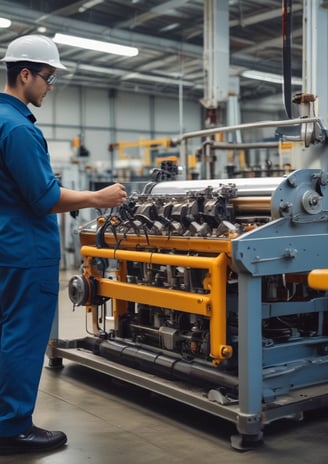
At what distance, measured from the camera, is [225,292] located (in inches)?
114

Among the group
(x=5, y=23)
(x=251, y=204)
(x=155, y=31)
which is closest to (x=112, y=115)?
(x=155, y=31)

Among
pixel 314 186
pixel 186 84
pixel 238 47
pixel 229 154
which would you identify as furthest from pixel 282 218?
pixel 186 84

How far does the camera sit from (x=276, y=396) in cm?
296

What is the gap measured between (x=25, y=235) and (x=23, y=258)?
94 mm

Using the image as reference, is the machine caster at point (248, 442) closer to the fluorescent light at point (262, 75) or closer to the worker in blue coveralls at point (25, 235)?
the worker in blue coveralls at point (25, 235)

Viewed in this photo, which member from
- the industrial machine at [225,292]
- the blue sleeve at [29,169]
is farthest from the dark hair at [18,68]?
the industrial machine at [225,292]

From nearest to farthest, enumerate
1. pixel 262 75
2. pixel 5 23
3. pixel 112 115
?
pixel 5 23, pixel 262 75, pixel 112 115

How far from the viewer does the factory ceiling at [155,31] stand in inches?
384

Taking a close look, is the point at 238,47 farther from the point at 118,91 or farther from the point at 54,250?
the point at 54,250

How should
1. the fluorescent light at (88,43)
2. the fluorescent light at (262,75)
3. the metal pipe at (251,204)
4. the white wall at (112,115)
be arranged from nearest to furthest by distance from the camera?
the metal pipe at (251,204), the fluorescent light at (88,43), the fluorescent light at (262,75), the white wall at (112,115)

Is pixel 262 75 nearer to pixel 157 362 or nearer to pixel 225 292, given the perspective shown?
pixel 157 362

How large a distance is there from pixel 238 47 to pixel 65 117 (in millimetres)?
6916

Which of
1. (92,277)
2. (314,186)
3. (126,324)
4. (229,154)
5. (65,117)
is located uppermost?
(65,117)

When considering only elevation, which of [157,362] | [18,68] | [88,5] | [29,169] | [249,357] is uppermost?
[88,5]
